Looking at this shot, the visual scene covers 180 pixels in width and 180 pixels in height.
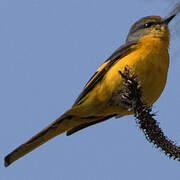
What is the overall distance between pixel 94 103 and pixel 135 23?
1892mm

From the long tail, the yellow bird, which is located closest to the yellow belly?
the yellow bird

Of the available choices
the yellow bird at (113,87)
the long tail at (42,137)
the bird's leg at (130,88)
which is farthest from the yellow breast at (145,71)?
the bird's leg at (130,88)

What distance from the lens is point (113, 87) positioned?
13.8ft

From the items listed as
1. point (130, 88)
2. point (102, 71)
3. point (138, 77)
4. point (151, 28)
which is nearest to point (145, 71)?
point (138, 77)

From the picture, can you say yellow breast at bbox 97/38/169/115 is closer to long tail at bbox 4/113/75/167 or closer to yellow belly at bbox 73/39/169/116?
yellow belly at bbox 73/39/169/116

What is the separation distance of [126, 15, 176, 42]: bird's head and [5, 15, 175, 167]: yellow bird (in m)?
0.02

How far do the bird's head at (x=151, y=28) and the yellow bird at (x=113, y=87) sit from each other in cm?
2

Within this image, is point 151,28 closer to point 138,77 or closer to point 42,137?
point 138,77

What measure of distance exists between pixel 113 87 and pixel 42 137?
1.08 metres

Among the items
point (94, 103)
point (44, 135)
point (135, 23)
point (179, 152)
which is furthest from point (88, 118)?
point (179, 152)

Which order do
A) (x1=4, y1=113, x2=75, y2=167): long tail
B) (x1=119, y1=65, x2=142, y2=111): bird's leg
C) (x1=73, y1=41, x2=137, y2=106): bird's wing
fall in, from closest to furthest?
(x1=119, y1=65, x2=142, y2=111): bird's leg < (x1=4, y1=113, x2=75, y2=167): long tail < (x1=73, y1=41, x2=137, y2=106): bird's wing

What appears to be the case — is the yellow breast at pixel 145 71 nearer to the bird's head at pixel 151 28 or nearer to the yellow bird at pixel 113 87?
the yellow bird at pixel 113 87

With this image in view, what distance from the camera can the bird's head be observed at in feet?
15.8

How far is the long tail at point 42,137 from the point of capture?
4.11m
